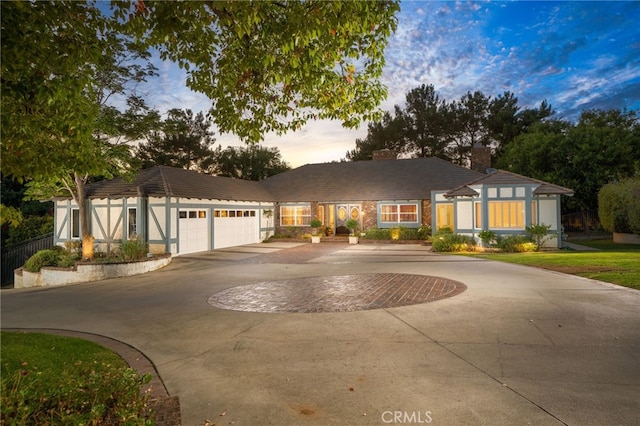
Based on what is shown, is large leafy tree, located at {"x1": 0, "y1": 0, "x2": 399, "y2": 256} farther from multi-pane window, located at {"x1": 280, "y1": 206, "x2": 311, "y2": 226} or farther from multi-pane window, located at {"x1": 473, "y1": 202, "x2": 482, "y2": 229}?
multi-pane window, located at {"x1": 280, "y1": 206, "x2": 311, "y2": 226}

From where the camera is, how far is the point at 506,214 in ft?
62.8

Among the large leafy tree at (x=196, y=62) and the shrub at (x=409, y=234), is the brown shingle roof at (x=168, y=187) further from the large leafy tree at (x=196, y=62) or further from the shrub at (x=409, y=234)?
the large leafy tree at (x=196, y=62)

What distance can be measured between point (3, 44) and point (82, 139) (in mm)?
941

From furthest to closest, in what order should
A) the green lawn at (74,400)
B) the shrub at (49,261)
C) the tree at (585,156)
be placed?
1. the tree at (585,156)
2. the shrub at (49,261)
3. the green lawn at (74,400)

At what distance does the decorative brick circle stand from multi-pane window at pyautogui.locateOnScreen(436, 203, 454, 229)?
11.9 metres

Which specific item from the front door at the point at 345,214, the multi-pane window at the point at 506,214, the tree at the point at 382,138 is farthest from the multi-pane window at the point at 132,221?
the tree at the point at 382,138

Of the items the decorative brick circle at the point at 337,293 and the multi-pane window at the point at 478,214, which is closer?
the decorative brick circle at the point at 337,293

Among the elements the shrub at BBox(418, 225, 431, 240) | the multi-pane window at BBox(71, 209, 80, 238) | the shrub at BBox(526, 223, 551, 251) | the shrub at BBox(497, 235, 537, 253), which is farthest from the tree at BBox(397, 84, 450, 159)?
the multi-pane window at BBox(71, 209, 80, 238)

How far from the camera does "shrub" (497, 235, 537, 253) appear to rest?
18094 millimetres

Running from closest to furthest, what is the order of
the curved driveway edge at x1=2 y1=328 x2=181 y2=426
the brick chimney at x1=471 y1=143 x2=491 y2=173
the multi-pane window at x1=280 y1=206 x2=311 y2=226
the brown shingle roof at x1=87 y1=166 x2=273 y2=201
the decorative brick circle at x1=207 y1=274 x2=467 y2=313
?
the curved driveway edge at x1=2 y1=328 x2=181 y2=426, the decorative brick circle at x1=207 y1=274 x2=467 y2=313, the brown shingle roof at x1=87 y1=166 x2=273 y2=201, the brick chimney at x1=471 y1=143 x2=491 y2=173, the multi-pane window at x1=280 y1=206 x2=311 y2=226

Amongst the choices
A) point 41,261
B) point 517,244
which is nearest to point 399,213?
point 517,244

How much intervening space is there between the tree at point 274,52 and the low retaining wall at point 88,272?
32.7ft

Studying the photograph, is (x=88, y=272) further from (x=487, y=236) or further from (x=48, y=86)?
(x=487, y=236)

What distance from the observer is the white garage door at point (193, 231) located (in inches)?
753
